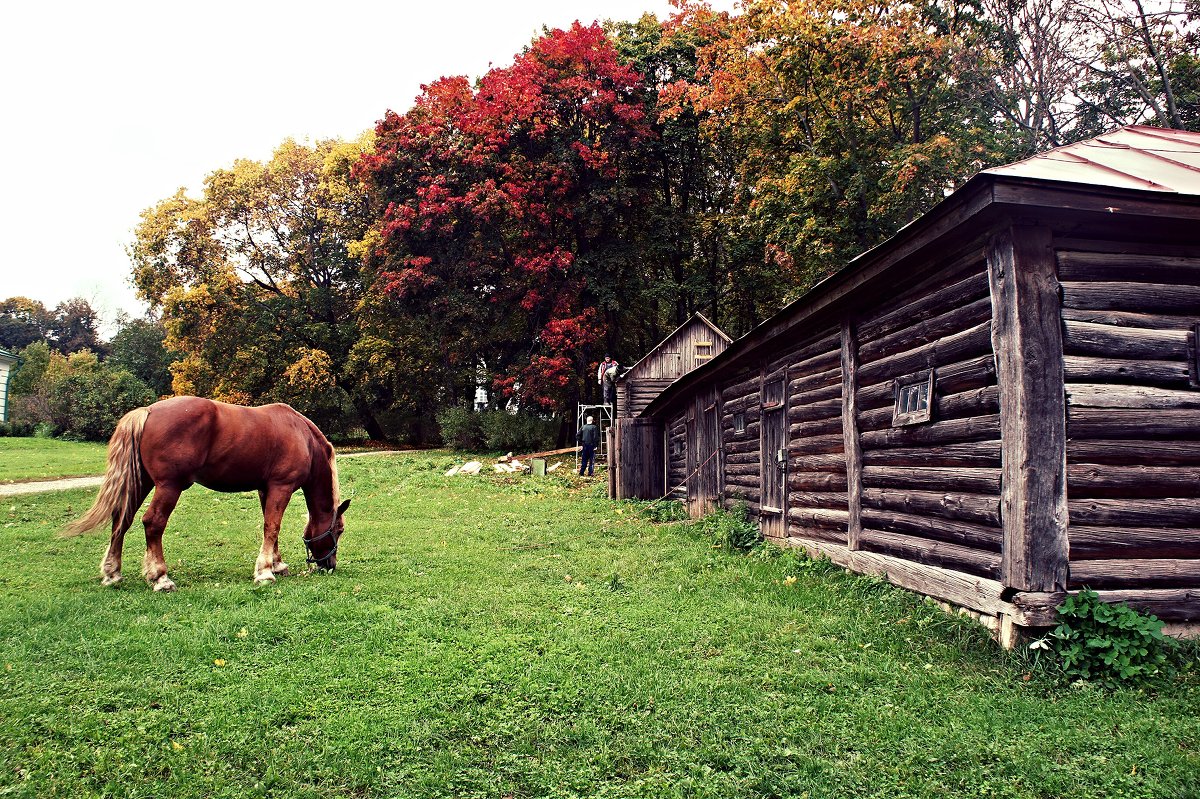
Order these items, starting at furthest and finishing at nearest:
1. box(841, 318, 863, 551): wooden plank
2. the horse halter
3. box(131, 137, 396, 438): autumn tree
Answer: box(131, 137, 396, 438): autumn tree, the horse halter, box(841, 318, 863, 551): wooden plank

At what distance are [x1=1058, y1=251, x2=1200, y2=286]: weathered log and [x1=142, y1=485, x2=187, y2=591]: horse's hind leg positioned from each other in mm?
8911

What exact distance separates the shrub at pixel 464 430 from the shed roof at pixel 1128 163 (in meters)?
25.2

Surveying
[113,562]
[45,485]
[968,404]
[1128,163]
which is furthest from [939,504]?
[45,485]

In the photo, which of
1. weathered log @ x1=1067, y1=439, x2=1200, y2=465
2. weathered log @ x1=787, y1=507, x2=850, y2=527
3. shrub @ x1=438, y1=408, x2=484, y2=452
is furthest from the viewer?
shrub @ x1=438, y1=408, x2=484, y2=452

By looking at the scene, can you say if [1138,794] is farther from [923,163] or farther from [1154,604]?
[923,163]

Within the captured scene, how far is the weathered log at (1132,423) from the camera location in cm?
573

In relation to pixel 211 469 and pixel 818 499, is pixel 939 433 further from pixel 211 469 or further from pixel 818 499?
pixel 211 469

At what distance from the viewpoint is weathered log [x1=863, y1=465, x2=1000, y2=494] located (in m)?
6.02

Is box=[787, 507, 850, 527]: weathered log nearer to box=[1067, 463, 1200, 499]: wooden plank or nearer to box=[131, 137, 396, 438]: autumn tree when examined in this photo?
box=[1067, 463, 1200, 499]: wooden plank

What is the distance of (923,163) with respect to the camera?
A: 62.3 ft

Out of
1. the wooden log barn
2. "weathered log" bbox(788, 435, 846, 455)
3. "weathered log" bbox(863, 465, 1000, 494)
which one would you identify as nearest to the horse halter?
"weathered log" bbox(788, 435, 846, 455)

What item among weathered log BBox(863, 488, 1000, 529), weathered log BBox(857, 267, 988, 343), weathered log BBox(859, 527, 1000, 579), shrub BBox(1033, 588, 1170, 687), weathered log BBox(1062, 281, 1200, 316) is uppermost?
weathered log BBox(857, 267, 988, 343)

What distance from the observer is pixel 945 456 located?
6621mm

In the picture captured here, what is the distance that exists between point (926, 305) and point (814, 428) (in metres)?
2.97
